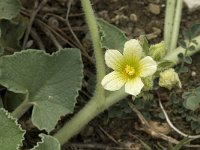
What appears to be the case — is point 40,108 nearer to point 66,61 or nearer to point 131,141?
point 66,61

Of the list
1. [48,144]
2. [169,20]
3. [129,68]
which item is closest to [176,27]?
[169,20]

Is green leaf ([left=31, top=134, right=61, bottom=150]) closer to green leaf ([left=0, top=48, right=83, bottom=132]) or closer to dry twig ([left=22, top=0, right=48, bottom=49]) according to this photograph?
green leaf ([left=0, top=48, right=83, bottom=132])

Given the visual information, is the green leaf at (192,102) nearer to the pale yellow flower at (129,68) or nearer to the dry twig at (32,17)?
the pale yellow flower at (129,68)

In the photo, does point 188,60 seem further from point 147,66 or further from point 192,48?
point 147,66

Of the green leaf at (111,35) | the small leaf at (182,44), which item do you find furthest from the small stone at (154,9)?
the green leaf at (111,35)

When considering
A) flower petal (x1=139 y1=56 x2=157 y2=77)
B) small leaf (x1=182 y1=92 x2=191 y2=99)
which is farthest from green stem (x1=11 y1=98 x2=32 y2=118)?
small leaf (x1=182 y1=92 x2=191 y2=99)
